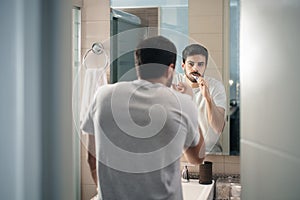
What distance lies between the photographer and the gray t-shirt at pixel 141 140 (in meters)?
1.13

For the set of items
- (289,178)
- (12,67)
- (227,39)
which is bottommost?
(289,178)

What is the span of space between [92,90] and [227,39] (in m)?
0.52

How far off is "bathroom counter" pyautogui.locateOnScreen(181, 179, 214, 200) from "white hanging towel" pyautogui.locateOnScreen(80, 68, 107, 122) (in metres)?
0.41

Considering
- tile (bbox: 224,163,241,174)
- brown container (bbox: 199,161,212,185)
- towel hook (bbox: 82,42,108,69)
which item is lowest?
brown container (bbox: 199,161,212,185)

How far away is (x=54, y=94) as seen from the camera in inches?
37.3

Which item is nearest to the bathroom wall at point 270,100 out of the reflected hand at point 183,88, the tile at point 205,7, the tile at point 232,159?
the tile at point 232,159

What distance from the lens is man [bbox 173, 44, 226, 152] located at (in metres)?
1.20

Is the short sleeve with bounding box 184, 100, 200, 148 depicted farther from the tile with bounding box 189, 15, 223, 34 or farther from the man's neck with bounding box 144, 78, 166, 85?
the tile with bounding box 189, 15, 223, 34

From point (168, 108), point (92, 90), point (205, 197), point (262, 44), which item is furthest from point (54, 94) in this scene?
point (205, 197)

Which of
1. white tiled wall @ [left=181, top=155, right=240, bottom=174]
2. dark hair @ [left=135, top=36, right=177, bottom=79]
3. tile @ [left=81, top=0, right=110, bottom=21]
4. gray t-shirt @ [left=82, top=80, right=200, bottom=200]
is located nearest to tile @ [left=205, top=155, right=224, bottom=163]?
white tiled wall @ [left=181, top=155, right=240, bottom=174]

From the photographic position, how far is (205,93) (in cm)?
121

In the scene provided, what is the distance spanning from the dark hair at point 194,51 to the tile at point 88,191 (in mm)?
524

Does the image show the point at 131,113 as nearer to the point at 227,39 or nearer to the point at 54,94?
the point at 54,94

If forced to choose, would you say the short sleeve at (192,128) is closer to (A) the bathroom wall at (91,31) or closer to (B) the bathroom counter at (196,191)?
(B) the bathroom counter at (196,191)
